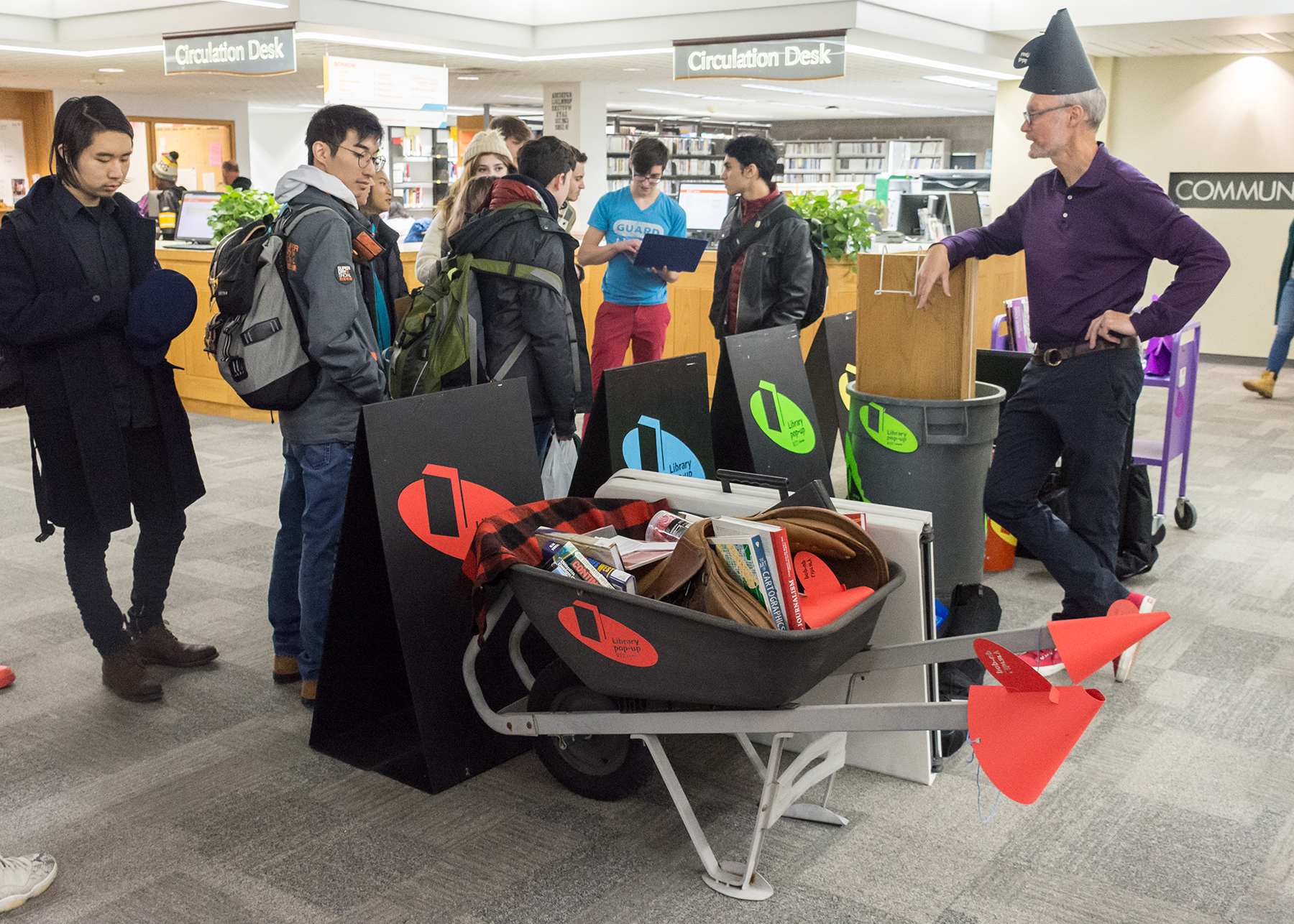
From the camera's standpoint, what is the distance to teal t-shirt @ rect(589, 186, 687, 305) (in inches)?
195

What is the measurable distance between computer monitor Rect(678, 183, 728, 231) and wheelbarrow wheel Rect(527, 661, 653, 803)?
6.26 meters

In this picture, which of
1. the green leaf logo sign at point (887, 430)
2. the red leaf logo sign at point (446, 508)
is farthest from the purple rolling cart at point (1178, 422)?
the red leaf logo sign at point (446, 508)

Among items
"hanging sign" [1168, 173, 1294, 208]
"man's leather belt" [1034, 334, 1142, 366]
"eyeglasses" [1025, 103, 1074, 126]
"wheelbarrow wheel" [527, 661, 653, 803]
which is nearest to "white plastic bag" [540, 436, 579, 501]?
"wheelbarrow wheel" [527, 661, 653, 803]

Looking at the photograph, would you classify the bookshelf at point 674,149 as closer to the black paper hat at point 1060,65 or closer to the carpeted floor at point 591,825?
the black paper hat at point 1060,65

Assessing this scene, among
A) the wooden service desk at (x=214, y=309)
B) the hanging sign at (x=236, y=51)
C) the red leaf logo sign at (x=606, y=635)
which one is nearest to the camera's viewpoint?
the red leaf logo sign at (x=606, y=635)

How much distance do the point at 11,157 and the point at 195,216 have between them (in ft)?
31.1

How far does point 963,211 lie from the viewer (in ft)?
25.8

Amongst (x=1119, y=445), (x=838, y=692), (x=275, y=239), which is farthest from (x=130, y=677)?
(x=1119, y=445)

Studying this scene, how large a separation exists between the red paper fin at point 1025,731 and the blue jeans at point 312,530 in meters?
1.60

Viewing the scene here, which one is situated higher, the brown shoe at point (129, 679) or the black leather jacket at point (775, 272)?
the black leather jacket at point (775, 272)

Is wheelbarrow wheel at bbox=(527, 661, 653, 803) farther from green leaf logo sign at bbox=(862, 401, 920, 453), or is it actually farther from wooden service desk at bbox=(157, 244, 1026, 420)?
wooden service desk at bbox=(157, 244, 1026, 420)

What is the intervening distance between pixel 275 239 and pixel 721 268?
2.28 metres

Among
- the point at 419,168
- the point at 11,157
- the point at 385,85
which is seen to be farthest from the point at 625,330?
the point at 11,157

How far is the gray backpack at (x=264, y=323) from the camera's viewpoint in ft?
8.49
